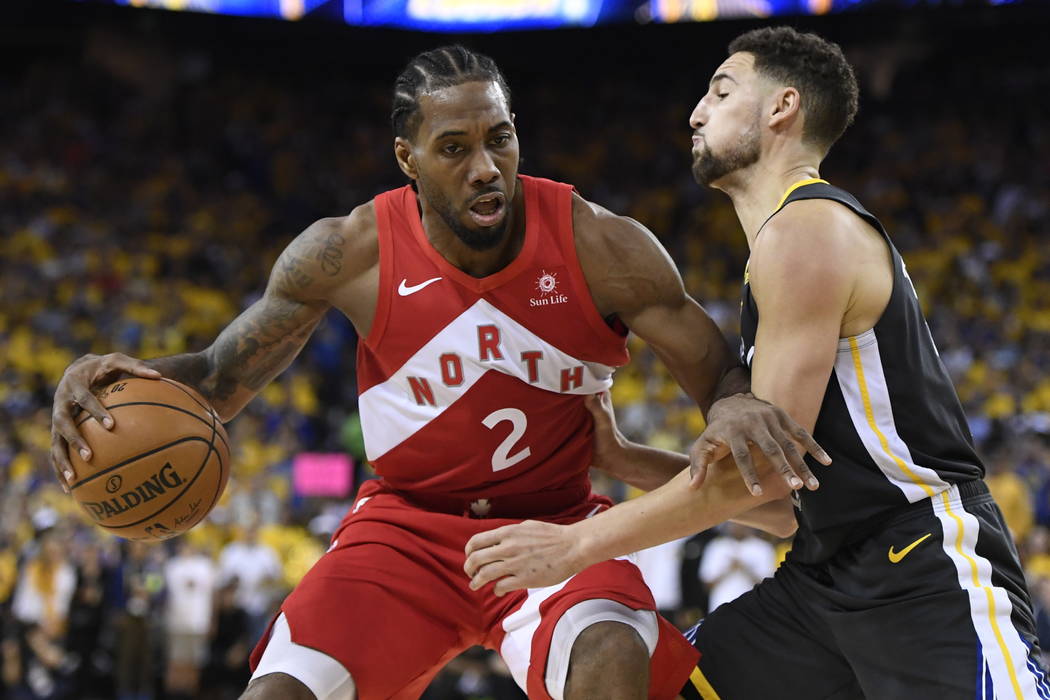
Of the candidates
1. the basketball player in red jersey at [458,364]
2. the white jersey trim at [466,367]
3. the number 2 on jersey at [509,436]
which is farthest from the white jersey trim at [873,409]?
the number 2 on jersey at [509,436]

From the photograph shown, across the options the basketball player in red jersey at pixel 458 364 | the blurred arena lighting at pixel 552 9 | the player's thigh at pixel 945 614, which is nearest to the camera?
the player's thigh at pixel 945 614

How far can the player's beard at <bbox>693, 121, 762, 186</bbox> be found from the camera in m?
3.22

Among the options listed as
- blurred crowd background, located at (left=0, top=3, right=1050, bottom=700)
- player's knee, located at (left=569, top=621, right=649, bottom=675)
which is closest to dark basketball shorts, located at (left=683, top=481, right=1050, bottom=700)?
player's knee, located at (left=569, top=621, right=649, bottom=675)

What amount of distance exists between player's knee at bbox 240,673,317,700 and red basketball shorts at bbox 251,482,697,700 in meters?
0.03

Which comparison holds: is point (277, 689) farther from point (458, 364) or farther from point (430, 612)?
point (458, 364)

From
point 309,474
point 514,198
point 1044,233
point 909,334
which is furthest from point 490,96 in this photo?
point 1044,233

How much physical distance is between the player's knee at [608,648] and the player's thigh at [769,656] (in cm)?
34

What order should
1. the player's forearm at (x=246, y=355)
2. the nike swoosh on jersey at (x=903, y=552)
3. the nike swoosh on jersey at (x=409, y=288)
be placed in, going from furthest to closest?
the player's forearm at (x=246, y=355)
the nike swoosh on jersey at (x=409, y=288)
the nike swoosh on jersey at (x=903, y=552)

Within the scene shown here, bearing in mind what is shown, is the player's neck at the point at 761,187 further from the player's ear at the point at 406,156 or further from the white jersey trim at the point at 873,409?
the player's ear at the point at 406,156

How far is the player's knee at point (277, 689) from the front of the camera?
2.85m

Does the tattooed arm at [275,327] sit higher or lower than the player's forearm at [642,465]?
higher

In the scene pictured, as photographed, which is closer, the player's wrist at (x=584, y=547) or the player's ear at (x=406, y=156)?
the player's wrist at (x=584, y=547)

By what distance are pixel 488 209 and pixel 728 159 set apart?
0.68 m

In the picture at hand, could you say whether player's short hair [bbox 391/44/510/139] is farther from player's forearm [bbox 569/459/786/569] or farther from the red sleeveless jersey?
player's forearm [bbox 569/459/786/569]
